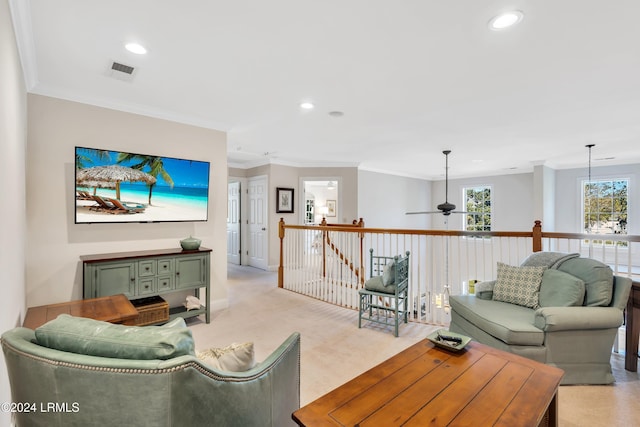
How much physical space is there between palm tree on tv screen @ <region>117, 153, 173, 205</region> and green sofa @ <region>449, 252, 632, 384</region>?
3.49 meters

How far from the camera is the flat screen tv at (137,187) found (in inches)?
117

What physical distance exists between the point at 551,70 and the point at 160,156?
3.90 m

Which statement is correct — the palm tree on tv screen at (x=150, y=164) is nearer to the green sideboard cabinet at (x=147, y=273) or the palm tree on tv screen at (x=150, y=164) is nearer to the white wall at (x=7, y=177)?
the green sideboard cabinet at (x=147, y=273)

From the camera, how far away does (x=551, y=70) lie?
2436 millimetres

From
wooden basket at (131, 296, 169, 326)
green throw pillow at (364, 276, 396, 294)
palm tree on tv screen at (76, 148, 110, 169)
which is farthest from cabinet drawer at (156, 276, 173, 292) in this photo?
green throw pillow at (364, 276, 396, 294)

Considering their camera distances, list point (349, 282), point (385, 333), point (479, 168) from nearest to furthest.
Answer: point (385, 333) → point (349, 282) → point (479, 168)

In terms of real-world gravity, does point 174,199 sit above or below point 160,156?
below

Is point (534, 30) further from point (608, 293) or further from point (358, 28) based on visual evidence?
point (608, 293)

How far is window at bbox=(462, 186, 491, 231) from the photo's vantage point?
28.0 feet

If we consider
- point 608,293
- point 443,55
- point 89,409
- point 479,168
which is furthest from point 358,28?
point 479,168

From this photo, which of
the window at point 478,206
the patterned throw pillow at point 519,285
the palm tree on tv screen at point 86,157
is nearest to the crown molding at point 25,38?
the palm tree on tv screen at point 86,157

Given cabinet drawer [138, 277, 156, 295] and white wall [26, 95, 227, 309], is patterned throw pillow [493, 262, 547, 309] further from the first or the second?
white wall [26, 95, 227, 309]

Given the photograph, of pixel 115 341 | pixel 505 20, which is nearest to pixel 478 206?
pixel 505 20

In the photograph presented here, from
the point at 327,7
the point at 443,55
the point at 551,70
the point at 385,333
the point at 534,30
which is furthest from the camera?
the point at 385,333
